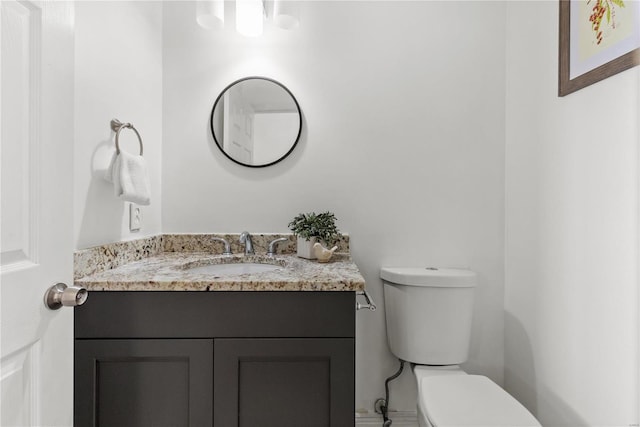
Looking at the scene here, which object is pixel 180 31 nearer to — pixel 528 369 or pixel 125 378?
pixel 125 378

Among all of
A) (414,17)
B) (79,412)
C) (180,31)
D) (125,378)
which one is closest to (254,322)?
(125,378)

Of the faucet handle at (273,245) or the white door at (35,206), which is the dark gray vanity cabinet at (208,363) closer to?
the white door at (35,206)

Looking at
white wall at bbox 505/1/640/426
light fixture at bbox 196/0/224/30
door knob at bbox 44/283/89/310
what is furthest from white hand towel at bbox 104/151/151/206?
white wall at bbox 505/1/640/426

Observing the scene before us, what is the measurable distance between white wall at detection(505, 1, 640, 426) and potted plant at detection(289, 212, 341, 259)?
0.83m

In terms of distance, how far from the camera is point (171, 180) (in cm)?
171

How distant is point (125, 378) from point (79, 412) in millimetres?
154

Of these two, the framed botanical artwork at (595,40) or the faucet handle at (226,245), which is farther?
the faucet handle at (226,245)

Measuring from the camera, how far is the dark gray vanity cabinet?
103 cm

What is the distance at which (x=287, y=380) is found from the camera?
Result: 103 cm

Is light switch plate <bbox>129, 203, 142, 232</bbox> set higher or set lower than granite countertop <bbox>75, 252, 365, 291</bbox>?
higher

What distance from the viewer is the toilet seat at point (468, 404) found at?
3.54 feet

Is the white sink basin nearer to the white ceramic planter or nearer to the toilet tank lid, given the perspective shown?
the white ceramic planter

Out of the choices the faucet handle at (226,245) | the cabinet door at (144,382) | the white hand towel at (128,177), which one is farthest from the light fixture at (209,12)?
the cabinet door at (144,382)

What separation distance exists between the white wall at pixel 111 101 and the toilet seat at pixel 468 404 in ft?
4.04
